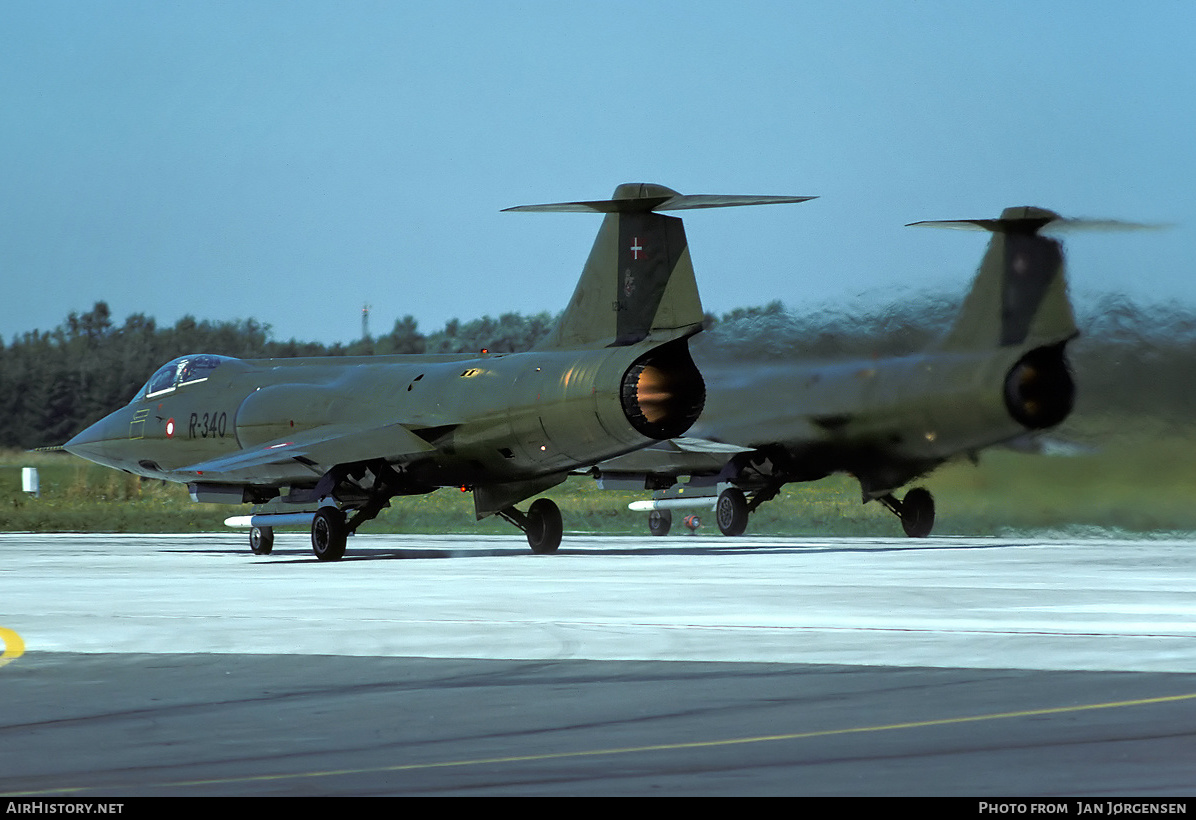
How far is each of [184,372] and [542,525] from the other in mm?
8332

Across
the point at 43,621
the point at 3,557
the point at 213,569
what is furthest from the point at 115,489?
the point at 43,621

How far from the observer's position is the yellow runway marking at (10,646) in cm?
1238

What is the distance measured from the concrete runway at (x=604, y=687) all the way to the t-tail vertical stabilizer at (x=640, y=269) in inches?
225

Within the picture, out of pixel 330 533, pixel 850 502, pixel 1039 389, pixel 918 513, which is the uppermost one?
A: pixel 1039 389

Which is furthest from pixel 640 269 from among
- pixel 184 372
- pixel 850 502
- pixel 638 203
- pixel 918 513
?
pixel 850 502

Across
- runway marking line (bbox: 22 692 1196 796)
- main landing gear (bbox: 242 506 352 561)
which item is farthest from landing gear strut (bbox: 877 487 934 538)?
runway marking line (bbox: 22 692 1196 796)

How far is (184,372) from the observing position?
110ft

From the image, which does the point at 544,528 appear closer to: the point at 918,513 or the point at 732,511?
the point at 732,511

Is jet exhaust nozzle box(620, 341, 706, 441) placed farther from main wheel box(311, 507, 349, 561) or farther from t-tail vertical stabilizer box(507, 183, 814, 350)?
main wheel box(311, 507, 349, 561)

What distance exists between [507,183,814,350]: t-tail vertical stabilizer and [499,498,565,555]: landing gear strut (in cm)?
461

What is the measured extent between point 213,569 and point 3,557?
5867 mm

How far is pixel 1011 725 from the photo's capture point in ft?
28.7

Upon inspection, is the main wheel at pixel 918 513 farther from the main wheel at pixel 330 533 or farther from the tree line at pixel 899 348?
the main wheel at pixel 330 533
